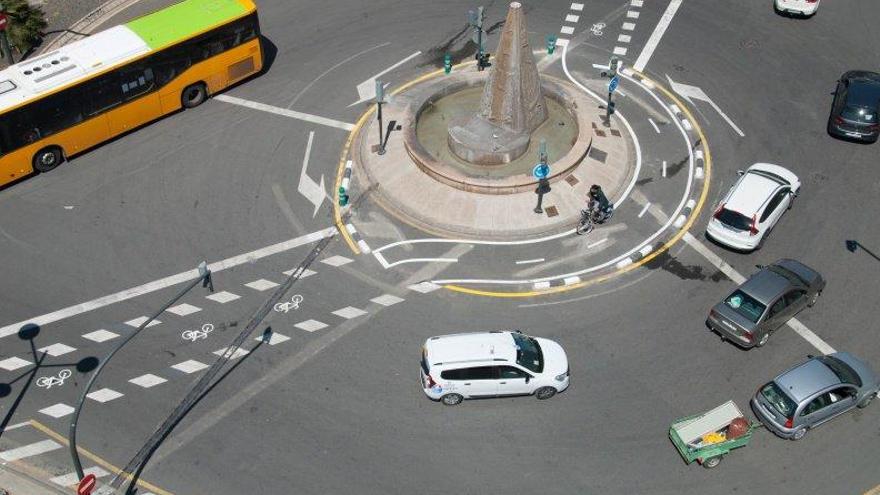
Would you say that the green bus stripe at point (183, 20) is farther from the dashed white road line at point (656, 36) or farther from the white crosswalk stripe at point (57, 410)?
the dashed white road line at point (656, 36)

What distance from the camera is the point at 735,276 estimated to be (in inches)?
1307

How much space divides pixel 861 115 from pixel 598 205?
A: 1492cm

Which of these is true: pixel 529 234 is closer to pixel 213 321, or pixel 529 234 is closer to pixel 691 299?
pixel 691 299

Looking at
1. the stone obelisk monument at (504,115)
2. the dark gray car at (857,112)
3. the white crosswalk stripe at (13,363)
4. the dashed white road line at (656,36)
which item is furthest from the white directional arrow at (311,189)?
the dark gray car at (857,112)

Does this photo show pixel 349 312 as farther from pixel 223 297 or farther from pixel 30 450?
pixel 30 450

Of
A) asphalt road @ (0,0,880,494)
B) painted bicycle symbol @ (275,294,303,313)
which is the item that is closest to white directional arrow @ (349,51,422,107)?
asphalt road @ (0,0,880,494)

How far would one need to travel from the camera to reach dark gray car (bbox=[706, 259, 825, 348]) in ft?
97.2

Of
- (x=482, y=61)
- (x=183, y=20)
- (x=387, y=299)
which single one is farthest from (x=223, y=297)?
(x=482, y=61)

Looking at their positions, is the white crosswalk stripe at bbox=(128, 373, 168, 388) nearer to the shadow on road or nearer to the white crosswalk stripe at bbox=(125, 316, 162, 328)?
the shadow on road

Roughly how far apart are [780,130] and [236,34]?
93.9 feet

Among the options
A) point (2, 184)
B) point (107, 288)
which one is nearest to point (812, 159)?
point (107, 288)

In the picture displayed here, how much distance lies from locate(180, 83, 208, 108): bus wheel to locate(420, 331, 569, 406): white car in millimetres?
21546

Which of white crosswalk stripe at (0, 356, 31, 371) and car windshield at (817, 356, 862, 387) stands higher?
car windshield at (817, 356, 862, 387)

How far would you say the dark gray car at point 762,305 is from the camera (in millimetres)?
29625
